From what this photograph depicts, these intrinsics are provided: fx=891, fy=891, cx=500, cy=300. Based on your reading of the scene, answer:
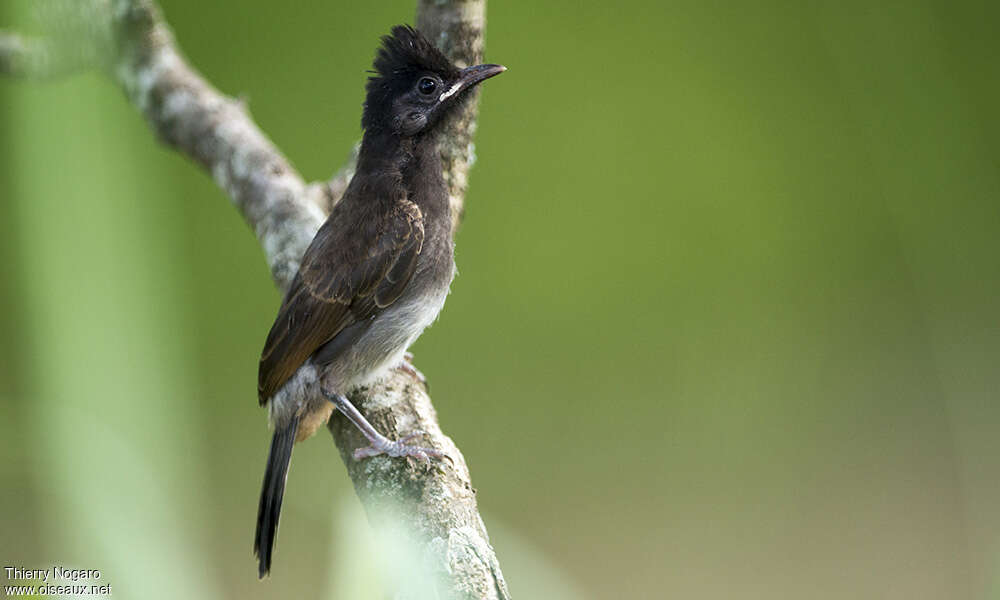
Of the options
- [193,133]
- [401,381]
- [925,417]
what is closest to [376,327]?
[401,381]

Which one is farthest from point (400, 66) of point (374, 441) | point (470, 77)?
point (374, 441)

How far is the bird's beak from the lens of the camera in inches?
98.9

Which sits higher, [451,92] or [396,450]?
[451,92]

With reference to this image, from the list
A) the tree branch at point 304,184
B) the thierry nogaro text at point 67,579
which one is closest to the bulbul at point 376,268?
the tree branch at point 304,184

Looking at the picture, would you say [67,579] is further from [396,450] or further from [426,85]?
[426,85]

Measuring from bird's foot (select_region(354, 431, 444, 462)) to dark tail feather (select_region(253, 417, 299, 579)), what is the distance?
28 centimetres

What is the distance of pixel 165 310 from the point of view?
694mm

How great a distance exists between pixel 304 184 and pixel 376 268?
745 mm

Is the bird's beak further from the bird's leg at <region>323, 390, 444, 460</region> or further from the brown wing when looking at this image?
the bird's leg at <region>323, 390, 444, 460</region>

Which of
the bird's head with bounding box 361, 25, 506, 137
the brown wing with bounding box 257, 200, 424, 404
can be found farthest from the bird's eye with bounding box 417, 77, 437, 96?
the brown wing with bounding box 257, 200, 424, 404

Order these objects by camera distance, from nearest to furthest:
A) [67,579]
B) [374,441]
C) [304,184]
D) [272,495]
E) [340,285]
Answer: [67,579] < [374,441] < [272,495] < [340,285] < [304,184]

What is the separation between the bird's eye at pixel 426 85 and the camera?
2.51 metres

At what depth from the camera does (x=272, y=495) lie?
2188 millimetres

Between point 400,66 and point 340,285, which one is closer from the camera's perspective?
point 340,285
